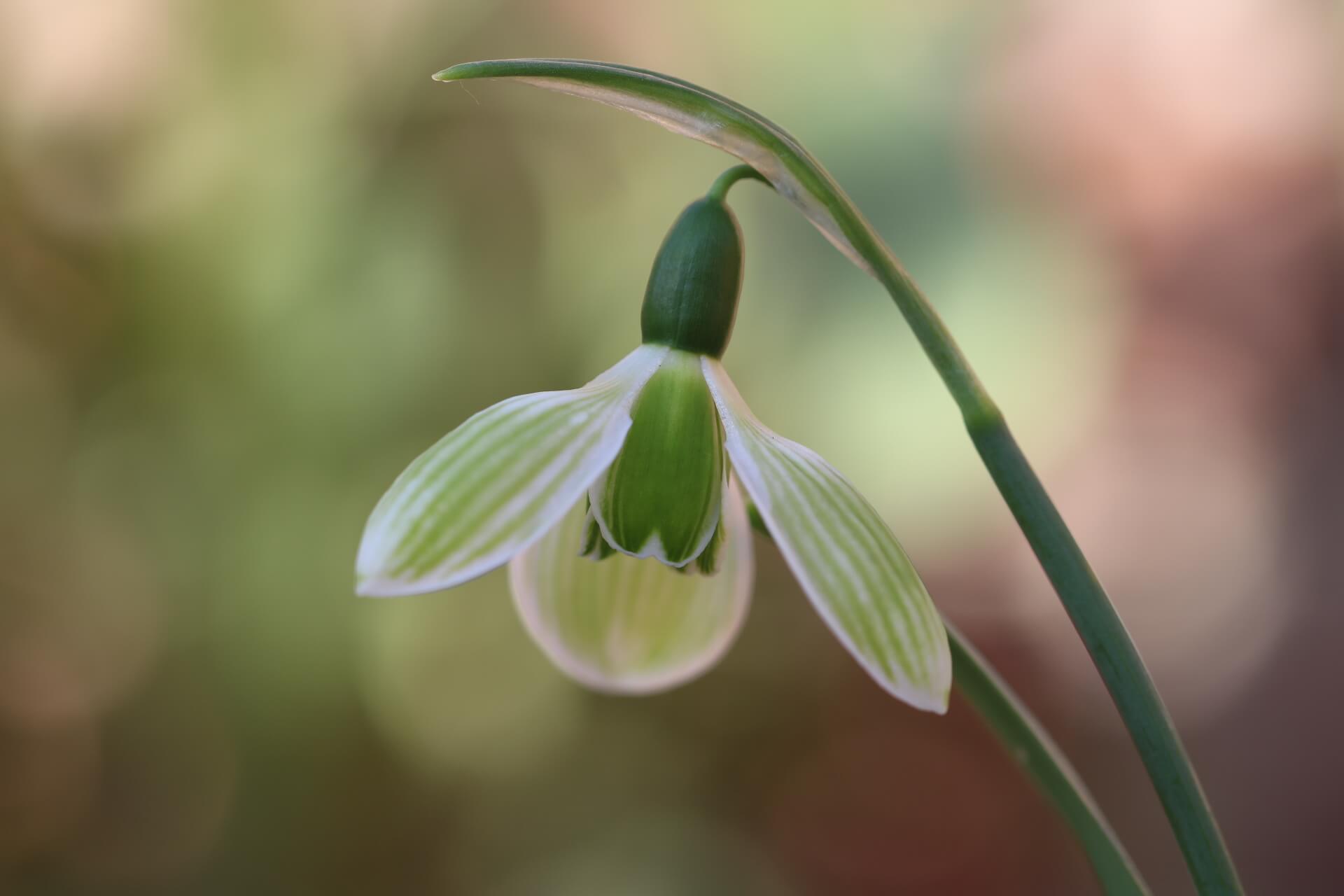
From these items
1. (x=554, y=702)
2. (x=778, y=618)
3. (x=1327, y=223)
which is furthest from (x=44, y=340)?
(x=1327, y=223)

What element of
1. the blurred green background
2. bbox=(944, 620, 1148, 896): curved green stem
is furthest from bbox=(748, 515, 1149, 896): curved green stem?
the blurred green background

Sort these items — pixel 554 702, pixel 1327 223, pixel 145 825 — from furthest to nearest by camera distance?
pixel 1327 223, pixel 554 702, pixel 145 825

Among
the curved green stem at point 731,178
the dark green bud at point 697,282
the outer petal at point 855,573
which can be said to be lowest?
the outer petal at point 855,573

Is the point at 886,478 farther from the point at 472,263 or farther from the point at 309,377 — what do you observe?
the point at 309,377

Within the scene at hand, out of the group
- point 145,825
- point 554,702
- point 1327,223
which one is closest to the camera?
point 145,825

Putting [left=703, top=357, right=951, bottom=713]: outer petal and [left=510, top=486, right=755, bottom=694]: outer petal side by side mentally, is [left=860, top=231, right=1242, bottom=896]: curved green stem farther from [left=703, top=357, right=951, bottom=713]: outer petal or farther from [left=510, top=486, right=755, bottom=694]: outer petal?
[left=510, top=486, right=755, bottom=694]: outer petal

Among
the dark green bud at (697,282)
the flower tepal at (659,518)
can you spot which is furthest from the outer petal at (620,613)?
the dark green bud at (697,282)

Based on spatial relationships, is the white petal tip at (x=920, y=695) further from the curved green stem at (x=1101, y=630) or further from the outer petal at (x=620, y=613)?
the outer petal at (x=620, y=613)
